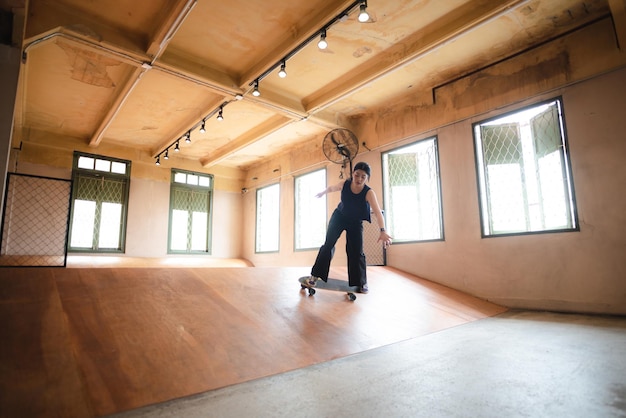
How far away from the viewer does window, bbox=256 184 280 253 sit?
30.9 ft

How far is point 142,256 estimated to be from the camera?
8461 mm

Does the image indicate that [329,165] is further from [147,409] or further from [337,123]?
[147,409]

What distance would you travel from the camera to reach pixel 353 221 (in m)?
3.90

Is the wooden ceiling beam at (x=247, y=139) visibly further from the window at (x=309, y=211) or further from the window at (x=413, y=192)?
the window at (x=413, y=192)

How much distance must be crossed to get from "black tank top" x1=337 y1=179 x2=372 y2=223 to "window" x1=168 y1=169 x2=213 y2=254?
6.64m

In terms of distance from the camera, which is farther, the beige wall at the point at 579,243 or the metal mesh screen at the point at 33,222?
the metal mesh screen at the point at 33,222

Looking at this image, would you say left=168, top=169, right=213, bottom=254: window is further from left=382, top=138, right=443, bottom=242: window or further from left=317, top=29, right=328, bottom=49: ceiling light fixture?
left=317, top=29, right=328, bottom=49: ceiling light fixture

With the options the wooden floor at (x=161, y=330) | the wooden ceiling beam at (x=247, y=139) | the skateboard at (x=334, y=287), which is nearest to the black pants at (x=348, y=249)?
the skateboard at (x=334, y=287)

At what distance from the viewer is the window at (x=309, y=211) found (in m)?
8.11

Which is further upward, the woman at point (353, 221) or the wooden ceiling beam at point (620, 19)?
the wooden ceiling beam at point (620, 19)

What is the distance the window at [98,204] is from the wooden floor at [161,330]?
5.36 m

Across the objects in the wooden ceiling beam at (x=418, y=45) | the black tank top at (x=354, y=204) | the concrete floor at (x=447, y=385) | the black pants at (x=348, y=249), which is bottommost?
the concrete floor at (x=447, y=385)

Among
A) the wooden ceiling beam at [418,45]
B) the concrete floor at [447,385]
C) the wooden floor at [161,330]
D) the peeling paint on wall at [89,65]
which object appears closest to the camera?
the concrete floor at [447,385]

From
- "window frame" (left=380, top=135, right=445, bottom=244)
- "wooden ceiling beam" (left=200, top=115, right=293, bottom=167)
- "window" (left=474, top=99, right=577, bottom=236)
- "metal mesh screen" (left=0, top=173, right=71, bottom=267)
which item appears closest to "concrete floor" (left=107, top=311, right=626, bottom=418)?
"window" (left=474, top=99, right=577, bottom=236)
